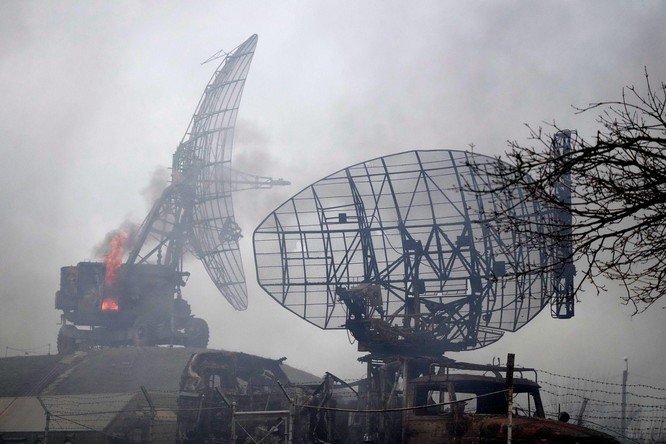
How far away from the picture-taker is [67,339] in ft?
195

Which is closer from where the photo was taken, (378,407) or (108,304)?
(378,407)

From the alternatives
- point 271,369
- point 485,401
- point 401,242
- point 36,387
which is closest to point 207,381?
point 271,369

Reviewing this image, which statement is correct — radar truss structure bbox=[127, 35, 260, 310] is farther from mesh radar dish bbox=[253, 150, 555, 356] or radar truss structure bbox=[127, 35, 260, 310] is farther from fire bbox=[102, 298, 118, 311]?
mesh radar dish bbox=[253, 150, 555, 356]

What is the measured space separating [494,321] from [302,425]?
24.5 ft

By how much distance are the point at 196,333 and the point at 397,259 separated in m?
35.3

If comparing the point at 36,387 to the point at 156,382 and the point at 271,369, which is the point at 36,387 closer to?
the point at 156,382

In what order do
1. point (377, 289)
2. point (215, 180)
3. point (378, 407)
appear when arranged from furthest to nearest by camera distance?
point (215, 180) → point (377, 289) → point (378, 407)

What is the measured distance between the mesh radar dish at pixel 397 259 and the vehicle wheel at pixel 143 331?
3019 cm

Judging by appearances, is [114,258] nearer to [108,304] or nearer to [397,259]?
[108,304]

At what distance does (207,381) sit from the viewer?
105ft

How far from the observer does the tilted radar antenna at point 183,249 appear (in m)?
51.1

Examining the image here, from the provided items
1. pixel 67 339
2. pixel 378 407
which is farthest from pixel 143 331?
pixel 378 407

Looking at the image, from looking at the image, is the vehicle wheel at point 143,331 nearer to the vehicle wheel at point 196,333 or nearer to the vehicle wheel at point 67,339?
the vehicle wheel at point 196,333

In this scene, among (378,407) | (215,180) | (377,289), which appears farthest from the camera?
(215,180)
